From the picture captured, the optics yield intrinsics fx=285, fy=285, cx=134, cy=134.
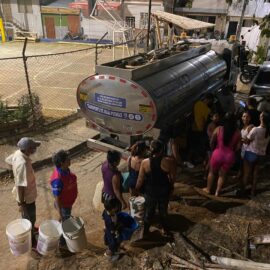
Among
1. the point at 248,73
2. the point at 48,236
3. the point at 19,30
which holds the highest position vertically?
the point at 48,236

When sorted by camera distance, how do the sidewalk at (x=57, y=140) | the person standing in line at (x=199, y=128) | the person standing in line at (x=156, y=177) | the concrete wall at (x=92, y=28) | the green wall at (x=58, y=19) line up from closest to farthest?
the person standing in line at (x=156, y=177) → the person standing in line at (x=199, y=128) → the sidewalk at (x=57, y=140) → the concrete wall at (x=92, y=28) → the green wall at (x=58, y=19)

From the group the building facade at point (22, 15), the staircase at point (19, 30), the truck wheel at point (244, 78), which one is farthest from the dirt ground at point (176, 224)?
the building facade at point (22, 15)

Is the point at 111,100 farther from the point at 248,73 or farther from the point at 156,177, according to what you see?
the point at 248,73

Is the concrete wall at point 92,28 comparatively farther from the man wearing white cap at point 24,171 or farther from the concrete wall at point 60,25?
the man wearing white cap at point 24,171

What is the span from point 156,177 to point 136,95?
1.72 m

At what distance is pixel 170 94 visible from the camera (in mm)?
5840

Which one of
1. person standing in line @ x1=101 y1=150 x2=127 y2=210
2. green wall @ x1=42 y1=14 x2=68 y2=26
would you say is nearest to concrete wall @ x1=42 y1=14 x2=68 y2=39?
green wall @ x1=42 y1=14 x2=68 y2=26

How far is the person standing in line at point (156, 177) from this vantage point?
4008 millimetres

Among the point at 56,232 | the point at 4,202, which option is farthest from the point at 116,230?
the point at 4,202

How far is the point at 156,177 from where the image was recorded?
4.08 metres

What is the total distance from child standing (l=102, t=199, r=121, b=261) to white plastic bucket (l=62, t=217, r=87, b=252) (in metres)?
0.36

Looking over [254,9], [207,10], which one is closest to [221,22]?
[207,10]

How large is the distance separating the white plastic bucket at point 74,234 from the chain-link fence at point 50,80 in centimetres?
511

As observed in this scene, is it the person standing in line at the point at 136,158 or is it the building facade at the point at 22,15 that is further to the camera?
the building facade at the point at 22,15
